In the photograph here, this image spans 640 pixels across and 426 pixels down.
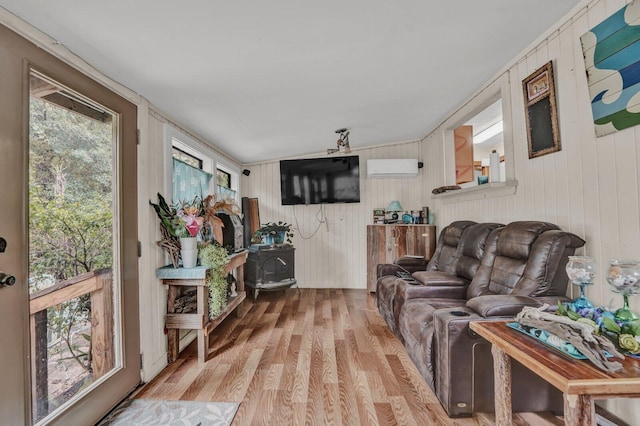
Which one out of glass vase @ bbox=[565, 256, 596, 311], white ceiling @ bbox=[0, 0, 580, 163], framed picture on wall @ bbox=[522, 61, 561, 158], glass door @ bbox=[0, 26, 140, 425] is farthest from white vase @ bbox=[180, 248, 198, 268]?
framed picture on wall @ bbox=[522, 61, 561, 158]

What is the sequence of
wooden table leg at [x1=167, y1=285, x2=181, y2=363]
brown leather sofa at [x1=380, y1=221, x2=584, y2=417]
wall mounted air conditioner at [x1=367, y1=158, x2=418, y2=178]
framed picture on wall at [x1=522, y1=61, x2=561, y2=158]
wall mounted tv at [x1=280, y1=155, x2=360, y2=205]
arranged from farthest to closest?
wall mounted tv at [x1=280, y1=155, x2=360, y2=205]
wall mounted air conditioner at [x1=367, y1=158, x2=418, y2=178]
wooden table leg at [x1=167, y1=285, x2=181, y2=363]
framed picture on wall at [x1=522, y1=61, x2=561, y2=158]
brown leather sofa at [x1=380, y1=221, x2=584, y2=417]

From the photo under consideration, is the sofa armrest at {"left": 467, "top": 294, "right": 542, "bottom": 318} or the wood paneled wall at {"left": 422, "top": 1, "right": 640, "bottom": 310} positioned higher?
the wood paneled wall at {"left": 422, "top": 1, "right": 640, "bottom": 310}

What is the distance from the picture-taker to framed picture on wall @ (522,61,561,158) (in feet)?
6.32

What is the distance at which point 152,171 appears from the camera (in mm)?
2238

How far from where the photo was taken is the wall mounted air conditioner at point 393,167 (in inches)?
171

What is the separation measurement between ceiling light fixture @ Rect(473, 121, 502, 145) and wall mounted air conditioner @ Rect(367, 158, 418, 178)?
3.82 ft

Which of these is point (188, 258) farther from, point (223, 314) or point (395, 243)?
point (395, 243)

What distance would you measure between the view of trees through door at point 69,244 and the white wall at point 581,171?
9.61ft

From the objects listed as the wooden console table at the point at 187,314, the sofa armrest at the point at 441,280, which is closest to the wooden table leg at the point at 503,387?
the sofa armrest at the point at 441,280

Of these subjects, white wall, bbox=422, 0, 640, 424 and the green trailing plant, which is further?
the green trailing plant

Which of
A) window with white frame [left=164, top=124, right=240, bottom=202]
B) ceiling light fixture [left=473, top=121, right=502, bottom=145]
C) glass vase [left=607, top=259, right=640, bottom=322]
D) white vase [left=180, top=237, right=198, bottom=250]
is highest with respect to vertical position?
ceiling light fixture [left=473, top=121, right=502, bottom=145]

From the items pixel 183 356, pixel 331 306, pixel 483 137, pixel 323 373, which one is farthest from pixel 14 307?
pixel 483 137

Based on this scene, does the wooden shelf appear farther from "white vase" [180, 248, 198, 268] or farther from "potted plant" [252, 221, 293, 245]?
"potted plant" [252, 221, 293, 245]

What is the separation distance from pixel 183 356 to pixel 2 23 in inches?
96.7
